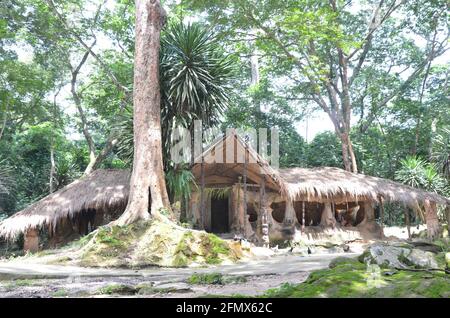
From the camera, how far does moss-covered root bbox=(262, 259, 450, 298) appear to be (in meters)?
3.61

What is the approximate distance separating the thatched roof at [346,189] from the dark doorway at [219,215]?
2.70 metres

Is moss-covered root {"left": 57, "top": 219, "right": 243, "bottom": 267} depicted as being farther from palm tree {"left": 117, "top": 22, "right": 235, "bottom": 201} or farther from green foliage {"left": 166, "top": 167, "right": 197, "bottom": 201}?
palm tree {"left": 117, "top": 22, "right": 235, "bottom": 201}

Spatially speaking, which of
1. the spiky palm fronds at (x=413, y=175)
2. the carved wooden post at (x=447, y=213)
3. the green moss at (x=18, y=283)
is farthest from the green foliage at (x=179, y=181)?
the carved wooden post at (x=447, y=213)

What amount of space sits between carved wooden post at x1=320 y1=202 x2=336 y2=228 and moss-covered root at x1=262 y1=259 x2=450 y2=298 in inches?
517

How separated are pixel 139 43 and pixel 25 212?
6.77m

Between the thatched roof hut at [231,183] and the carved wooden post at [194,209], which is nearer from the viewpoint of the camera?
the thatched roof hut at [231,183]

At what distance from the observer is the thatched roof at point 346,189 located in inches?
656

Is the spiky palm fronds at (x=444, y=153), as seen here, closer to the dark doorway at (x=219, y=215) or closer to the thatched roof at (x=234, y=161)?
the thatched roof at (x=234, y=161)

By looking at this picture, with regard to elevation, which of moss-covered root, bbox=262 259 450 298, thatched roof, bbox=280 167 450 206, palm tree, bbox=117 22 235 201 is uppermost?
palm tree, bbox=117 22 235 201

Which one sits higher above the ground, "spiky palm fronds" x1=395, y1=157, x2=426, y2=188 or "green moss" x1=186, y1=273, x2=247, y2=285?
"spiky palm fronds" x1=395, y1=157, x2=426, y2=188

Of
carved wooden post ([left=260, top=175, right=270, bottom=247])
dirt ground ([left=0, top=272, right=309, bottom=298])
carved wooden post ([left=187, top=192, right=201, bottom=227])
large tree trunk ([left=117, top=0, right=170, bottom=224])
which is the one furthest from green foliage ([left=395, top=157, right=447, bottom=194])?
dirt ground ([left=0, top=272, right=309, bottom=298])

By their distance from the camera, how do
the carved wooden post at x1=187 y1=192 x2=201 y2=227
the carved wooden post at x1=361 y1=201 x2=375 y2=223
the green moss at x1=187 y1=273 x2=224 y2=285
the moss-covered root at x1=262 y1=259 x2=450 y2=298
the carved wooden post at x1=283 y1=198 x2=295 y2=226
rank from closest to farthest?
the moss-covered root at x1=262 y1=259 x2=450 y2=298
the green moss at x1=187 y1=273 x2=224 y2=285
the carved wooden post at x1=187 y1=192 x2=201 y2=227
the carved wooden post at x1=283 y1=198 x2=295 y2=226
the carved wooden post at x1=361 y1=201 x2=375 y2=223

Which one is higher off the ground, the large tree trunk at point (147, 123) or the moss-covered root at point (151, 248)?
the large tree trunk at point (147, 123)
